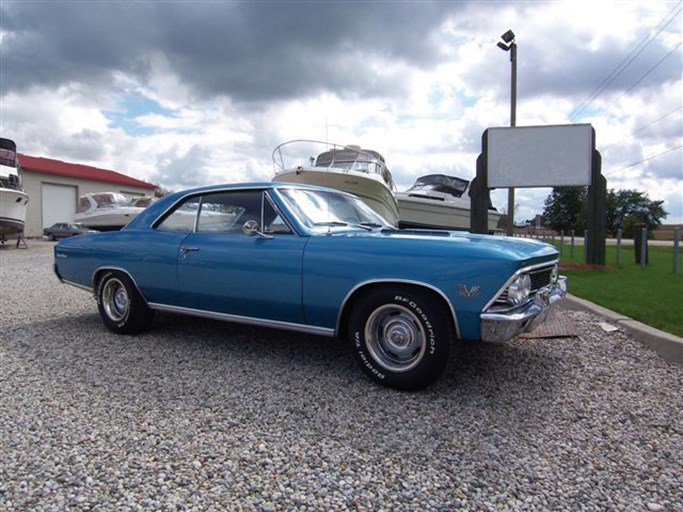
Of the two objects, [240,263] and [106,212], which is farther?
[106,212]

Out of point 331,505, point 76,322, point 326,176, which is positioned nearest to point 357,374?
point 331,505

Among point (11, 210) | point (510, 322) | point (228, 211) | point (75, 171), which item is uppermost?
point (75, 171)

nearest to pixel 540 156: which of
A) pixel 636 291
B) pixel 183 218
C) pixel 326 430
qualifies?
pixel 636 291

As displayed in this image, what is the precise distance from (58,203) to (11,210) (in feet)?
49.7

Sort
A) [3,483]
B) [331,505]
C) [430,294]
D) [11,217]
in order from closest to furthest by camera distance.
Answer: [331,505] < [3,483] < [430,294] < [11,217]

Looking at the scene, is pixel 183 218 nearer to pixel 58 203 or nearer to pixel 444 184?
pixel 444 184

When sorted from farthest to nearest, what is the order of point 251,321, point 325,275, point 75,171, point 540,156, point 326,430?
point 75,171, point 540,156, point 251,321, point 325,275, point 326,430

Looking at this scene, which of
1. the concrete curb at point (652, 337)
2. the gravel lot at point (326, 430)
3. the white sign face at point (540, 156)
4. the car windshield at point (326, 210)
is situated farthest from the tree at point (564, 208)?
the gravel lot at point (326, 430)

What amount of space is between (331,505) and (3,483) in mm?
1496

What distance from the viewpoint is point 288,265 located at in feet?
11.7

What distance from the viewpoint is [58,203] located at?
105ft

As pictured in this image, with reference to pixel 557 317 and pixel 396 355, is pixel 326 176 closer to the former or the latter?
pixel 557 317

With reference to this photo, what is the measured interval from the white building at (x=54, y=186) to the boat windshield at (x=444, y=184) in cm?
2573

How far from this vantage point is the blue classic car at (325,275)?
3012 millimetres
